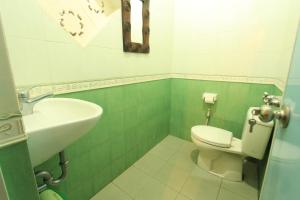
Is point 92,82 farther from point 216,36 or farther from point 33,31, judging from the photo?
point 216,36

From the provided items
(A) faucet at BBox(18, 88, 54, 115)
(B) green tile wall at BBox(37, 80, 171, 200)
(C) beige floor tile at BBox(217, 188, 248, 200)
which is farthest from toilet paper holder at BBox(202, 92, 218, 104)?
(A) faucet at BBox(18, 88, 54, 115)

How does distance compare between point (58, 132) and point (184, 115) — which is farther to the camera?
point (184, 115)

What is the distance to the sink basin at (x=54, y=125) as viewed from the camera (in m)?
0.54

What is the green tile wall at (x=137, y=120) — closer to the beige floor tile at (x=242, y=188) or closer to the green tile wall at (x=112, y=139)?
the green tile wall at (x=112, y=139)

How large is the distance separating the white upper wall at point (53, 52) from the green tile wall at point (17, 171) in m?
0.57

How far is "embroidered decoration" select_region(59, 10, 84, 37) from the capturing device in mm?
923

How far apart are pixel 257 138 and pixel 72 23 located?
5.15 feet

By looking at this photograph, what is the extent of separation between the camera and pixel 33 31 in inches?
32.3

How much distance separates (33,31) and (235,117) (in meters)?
1.92

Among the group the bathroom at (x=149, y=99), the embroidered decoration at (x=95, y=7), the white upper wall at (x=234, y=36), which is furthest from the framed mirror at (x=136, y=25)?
the white upper wall at (x=234, y=36)

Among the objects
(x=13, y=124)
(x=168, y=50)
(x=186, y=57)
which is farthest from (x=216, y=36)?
(x=13, y=124)

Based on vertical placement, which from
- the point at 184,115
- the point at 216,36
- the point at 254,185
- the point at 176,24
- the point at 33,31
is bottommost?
the point at 254,185

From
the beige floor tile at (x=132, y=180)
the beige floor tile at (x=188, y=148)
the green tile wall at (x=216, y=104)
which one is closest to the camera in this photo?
the beige floor tile at (x=132, y=180)

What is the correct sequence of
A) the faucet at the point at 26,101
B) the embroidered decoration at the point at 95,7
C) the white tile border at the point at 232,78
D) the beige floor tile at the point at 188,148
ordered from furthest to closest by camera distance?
the beige floor tile at the point at 188,148 → the white tile border at the point at 232,78 → the embroidered decoration at the point at 95,7 → the faucet at the point at 26,101
